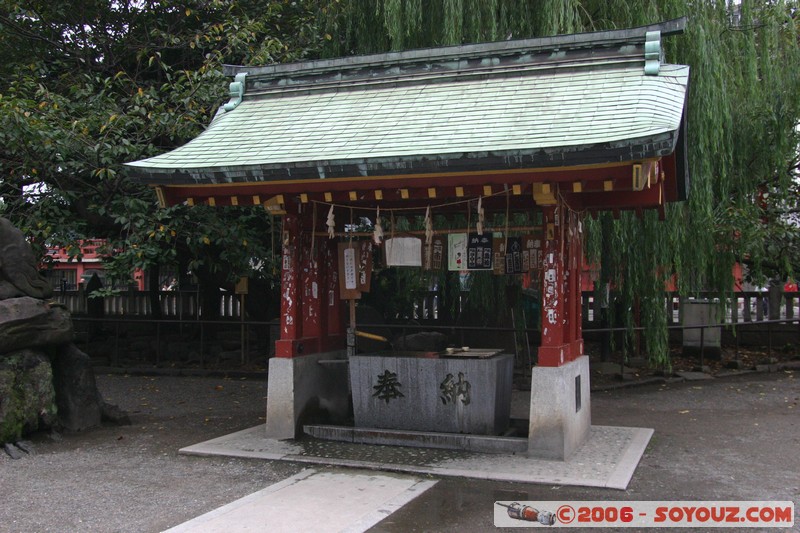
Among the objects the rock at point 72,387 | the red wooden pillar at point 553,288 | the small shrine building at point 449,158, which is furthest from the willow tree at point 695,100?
the rock at point 72,387

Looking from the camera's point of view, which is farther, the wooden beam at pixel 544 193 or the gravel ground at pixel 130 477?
the wooden beam at pixel 544 193

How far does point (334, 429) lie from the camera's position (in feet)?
29.4

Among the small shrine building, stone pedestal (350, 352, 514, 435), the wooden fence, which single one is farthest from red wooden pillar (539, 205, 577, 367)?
the wooden fence

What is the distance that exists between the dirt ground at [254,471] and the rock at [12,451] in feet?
0.31

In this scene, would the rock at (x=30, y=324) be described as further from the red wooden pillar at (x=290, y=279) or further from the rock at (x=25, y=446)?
the red wooden pillar at (x=290, y=279)

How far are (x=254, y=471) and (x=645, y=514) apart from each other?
4130mm

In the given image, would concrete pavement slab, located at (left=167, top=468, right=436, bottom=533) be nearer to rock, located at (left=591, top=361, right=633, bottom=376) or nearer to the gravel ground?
the gravel ground

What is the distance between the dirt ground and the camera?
6.25m

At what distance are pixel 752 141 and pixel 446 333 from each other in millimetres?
7314

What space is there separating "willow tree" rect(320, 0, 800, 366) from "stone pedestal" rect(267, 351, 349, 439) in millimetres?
5038

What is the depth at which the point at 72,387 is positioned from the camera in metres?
9.69

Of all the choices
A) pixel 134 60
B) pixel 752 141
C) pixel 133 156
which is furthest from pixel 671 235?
pixel 134 60

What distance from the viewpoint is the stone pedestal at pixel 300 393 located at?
8.99 metres

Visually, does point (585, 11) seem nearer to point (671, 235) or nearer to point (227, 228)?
point (671, 235)
